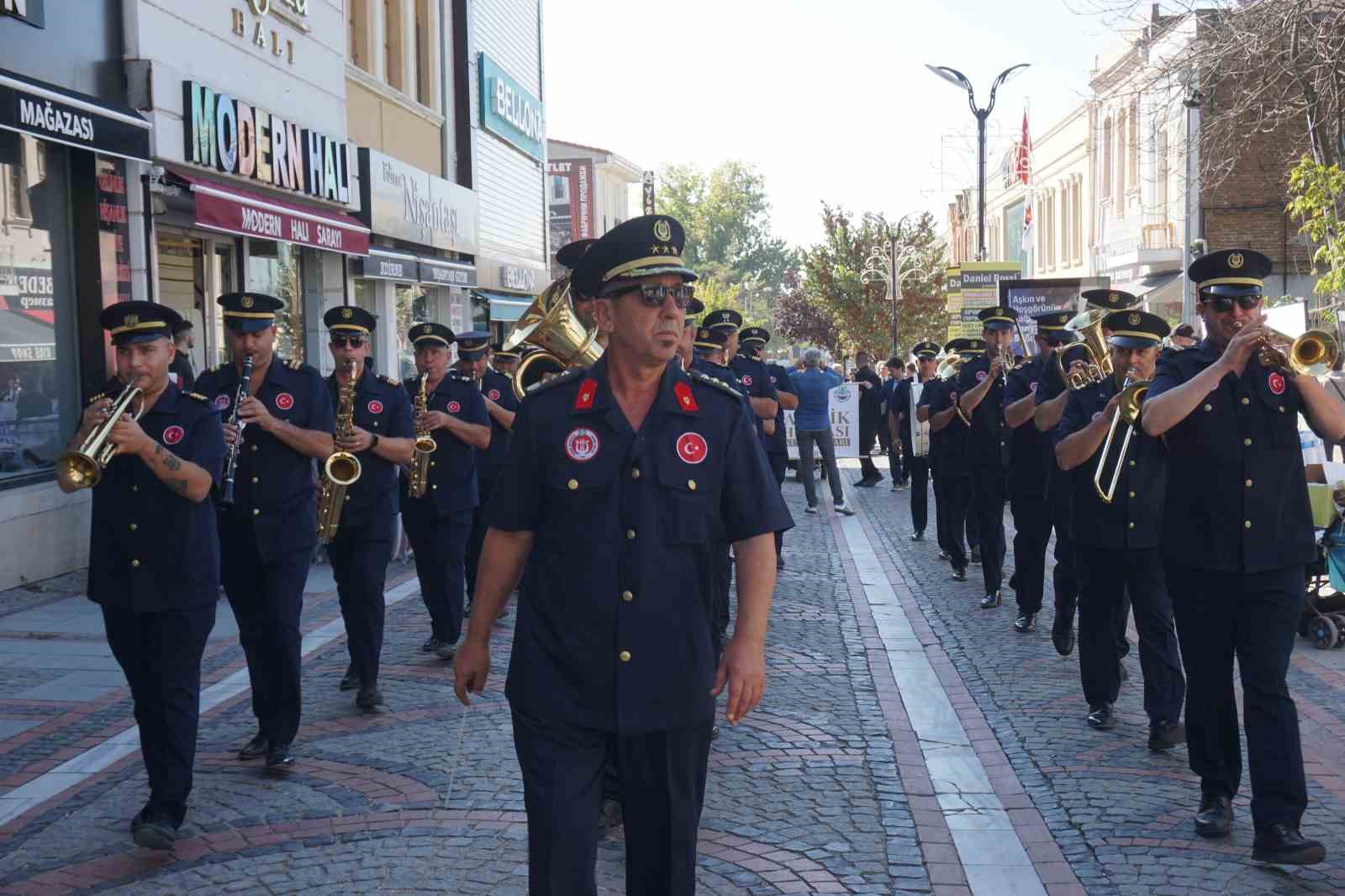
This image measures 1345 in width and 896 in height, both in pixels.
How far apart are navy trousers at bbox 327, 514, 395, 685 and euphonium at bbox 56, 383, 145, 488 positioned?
2339 mm

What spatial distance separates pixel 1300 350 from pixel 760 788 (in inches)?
109

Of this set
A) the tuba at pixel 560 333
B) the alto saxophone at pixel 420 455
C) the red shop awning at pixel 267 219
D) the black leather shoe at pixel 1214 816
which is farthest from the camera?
the red shop awning at pixel 267 219

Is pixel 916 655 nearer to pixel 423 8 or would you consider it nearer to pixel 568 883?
pixel 568 883

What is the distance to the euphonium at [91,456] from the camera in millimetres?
5250

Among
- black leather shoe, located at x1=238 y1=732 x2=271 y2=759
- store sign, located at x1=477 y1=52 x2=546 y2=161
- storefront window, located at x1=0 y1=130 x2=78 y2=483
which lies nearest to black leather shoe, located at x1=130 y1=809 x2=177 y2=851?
black leather shoe, located at x1=238 y1=732 x2=271 y2=759

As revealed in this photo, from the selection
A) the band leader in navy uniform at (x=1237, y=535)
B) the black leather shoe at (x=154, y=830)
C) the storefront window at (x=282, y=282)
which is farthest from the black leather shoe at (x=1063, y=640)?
the storefront window at (x=282, y=282)

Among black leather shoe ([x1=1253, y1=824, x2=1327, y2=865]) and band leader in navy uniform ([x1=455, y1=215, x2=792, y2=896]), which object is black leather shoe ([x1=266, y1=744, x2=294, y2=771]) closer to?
band leader in navy uniform ([x1=455, y1=215, x2=792, y2=896])

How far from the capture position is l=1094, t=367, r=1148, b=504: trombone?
6.45 m

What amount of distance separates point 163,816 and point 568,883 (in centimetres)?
246

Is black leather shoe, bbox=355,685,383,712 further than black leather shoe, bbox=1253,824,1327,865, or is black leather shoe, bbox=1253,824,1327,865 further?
black leather shoe, bbox=355,685,383,712

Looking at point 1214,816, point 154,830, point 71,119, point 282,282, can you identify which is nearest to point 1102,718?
point 1214,816

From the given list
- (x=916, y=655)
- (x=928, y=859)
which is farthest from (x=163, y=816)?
(x=916, y=655)

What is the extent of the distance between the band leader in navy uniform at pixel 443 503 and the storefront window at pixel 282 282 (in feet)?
29.3

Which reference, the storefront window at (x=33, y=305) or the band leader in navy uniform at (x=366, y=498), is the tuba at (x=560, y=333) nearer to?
the band leader in navy uniform at (x=366, y=498)
